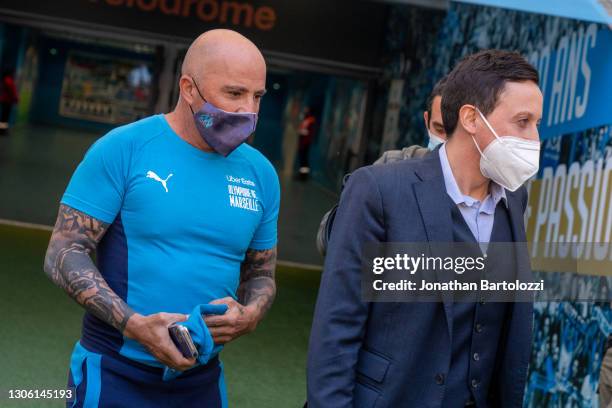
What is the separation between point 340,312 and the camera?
197 cm

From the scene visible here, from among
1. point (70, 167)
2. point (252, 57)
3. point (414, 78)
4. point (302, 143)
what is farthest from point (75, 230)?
point (302, 143)

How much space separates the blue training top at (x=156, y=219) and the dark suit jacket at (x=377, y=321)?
37 cm

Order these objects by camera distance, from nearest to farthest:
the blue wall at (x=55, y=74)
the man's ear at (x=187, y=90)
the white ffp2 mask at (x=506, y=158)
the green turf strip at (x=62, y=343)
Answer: the white ffp2 mask at (x=506, y=158), the man's ear at (x=187, y=90), the green turf strip at (x=62, y=343), the blue wall at (x=55, y=74)

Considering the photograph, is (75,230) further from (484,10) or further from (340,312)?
(484,10)

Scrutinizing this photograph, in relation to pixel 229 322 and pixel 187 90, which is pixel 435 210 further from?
pixel 187 90

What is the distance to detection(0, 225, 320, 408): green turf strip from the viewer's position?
482 cm

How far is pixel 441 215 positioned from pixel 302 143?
57.1 feet

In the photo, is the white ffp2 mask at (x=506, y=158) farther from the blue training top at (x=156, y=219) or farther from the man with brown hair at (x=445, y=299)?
the blue training top at (x=156, y=219)

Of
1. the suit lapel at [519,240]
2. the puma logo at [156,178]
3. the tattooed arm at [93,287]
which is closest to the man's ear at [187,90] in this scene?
the puma logo at [156,178]

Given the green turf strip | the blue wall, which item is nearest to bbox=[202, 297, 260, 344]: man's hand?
the green turf strip

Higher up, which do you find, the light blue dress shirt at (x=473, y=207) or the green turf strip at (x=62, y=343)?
the light blue dress shirt at (x=473, y=207)

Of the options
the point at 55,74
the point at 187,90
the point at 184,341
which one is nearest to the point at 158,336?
the point at 184,341

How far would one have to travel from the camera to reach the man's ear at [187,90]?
2.34 metres

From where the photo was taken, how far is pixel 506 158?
2045mm
